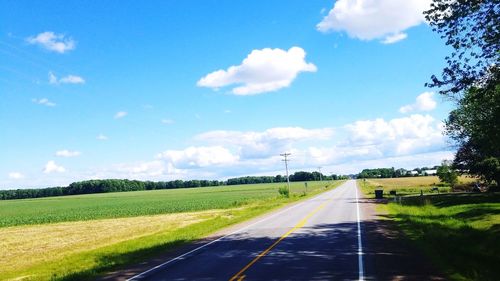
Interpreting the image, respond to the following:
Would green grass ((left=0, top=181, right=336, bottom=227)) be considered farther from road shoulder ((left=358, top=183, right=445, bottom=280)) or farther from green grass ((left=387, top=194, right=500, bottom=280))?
road shoulder ((left=358, top=183, right=445, bottom=280))

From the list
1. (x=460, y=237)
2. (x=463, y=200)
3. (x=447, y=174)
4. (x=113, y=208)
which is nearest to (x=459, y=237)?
(x=460, y=237)

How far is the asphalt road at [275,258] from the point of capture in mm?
14320

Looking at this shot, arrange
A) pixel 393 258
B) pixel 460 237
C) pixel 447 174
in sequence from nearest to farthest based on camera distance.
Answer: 1. pixel 393 258
2. pixel 460 237
3. pixel 447 174

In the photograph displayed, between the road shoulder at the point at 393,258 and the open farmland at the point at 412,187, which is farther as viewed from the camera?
the open farmland at the point at 412,187

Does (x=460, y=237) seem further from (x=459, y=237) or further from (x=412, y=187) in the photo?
(x=412, y=187)

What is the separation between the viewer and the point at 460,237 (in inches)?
821

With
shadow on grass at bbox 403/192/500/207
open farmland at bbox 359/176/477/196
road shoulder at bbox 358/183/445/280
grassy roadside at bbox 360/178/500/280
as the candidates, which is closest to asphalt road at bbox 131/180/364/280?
road shoulder at bbox 358/183/445/280

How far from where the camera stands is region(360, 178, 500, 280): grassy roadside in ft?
46.7

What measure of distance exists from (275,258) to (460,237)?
30.8ft

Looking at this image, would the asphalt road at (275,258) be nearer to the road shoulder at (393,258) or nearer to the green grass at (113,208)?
the road shoulder at (393,258)

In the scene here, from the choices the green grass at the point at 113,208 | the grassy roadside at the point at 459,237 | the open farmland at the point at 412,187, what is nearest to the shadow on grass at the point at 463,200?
the grassy roadside at the point at 459,237

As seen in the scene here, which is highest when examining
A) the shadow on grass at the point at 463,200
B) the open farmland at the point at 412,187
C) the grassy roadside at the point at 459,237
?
the shadow on grass at the point at 463,200

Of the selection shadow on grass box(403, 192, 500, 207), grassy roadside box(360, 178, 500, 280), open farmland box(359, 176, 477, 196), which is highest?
shadow on grass box(403, 192, 500, 207)

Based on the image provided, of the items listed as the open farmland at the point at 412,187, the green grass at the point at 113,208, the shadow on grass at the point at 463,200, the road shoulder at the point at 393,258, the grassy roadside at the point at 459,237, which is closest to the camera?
the road shoulder at the point at 393,258
